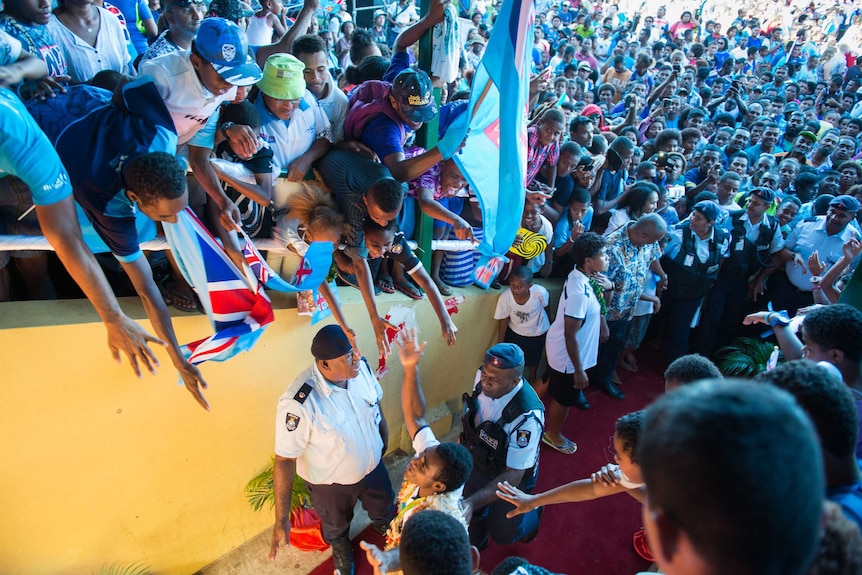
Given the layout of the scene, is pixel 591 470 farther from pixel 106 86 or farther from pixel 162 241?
pixel 106 86

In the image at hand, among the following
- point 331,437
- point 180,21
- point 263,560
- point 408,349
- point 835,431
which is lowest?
point 263,560

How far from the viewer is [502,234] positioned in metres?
3.52

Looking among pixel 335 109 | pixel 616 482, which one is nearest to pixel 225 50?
pixel 335 109

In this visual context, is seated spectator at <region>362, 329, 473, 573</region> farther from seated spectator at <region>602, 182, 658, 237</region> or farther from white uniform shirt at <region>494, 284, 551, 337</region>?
seated spectator at <region>602, 182, 658, 237</region>

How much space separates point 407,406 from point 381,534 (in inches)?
59.2

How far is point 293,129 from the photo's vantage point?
3441 millimetres

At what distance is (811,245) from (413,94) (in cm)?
469

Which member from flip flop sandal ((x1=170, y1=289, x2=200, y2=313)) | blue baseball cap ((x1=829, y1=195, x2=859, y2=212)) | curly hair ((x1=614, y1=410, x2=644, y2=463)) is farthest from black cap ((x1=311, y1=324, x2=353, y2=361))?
blue baseball cap ((x1=829, y1=195, x2=859, y2=212))

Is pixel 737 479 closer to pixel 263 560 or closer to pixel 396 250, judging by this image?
pixel 396 250

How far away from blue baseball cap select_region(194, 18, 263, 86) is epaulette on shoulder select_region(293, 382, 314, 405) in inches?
66.4

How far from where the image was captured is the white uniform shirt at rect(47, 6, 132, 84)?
3.43 meters

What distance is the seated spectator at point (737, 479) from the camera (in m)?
0.98

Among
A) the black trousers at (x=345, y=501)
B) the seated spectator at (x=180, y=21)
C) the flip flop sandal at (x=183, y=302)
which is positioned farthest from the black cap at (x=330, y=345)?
the seated spectator at (x=180, y=21)

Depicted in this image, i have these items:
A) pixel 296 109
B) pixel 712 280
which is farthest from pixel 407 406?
pixel 712 280
